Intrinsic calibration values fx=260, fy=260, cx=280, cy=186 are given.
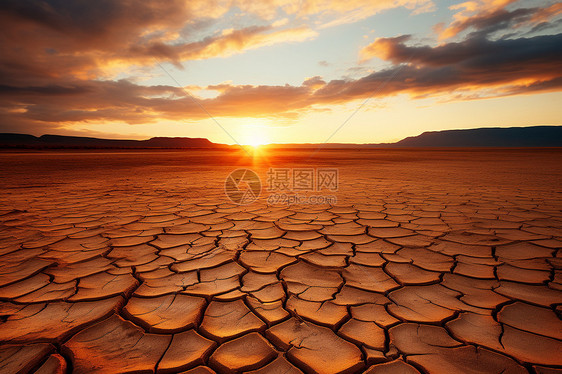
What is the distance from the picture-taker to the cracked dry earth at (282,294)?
33.4 inches

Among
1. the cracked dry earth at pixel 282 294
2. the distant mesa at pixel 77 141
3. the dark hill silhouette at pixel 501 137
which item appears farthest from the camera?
the dark hill silhouette at pixel 501 137

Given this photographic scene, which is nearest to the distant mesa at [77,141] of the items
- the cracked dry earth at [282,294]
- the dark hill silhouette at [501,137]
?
the cracked dry earth at [282,294]

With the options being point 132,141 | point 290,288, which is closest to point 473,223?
point 290,288

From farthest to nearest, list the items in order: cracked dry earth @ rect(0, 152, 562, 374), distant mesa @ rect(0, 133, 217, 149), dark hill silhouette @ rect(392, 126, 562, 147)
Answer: dark hill silhouette @ rect(392, 126, 562, 147), distant mesa @ rect(0, 133, 217, 149), cracked dry earth @ rect(0, 152, 562, 374)

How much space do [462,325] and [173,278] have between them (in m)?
1.32

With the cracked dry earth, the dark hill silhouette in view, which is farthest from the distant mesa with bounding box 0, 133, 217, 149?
the dark hill silhouette

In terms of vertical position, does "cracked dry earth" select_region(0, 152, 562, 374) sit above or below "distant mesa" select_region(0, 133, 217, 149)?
below

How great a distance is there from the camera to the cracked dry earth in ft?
2.78

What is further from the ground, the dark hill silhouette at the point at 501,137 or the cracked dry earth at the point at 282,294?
the dark hill silhouette at the point at 501,137

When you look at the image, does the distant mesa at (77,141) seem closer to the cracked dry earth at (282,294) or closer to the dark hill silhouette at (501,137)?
the cracked dry earth at (282,294)

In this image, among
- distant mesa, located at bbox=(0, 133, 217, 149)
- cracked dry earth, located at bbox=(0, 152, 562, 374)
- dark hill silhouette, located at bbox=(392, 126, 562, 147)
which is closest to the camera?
cracked dry earth, located at bbox=(0, 152, 562, 374)

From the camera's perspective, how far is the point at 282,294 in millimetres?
1226

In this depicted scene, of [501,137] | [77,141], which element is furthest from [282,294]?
[501,137]

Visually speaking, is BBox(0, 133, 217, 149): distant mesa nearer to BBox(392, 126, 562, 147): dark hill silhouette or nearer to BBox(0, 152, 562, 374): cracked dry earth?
BBox(0, 152, 562, 374): cracked dry earth
